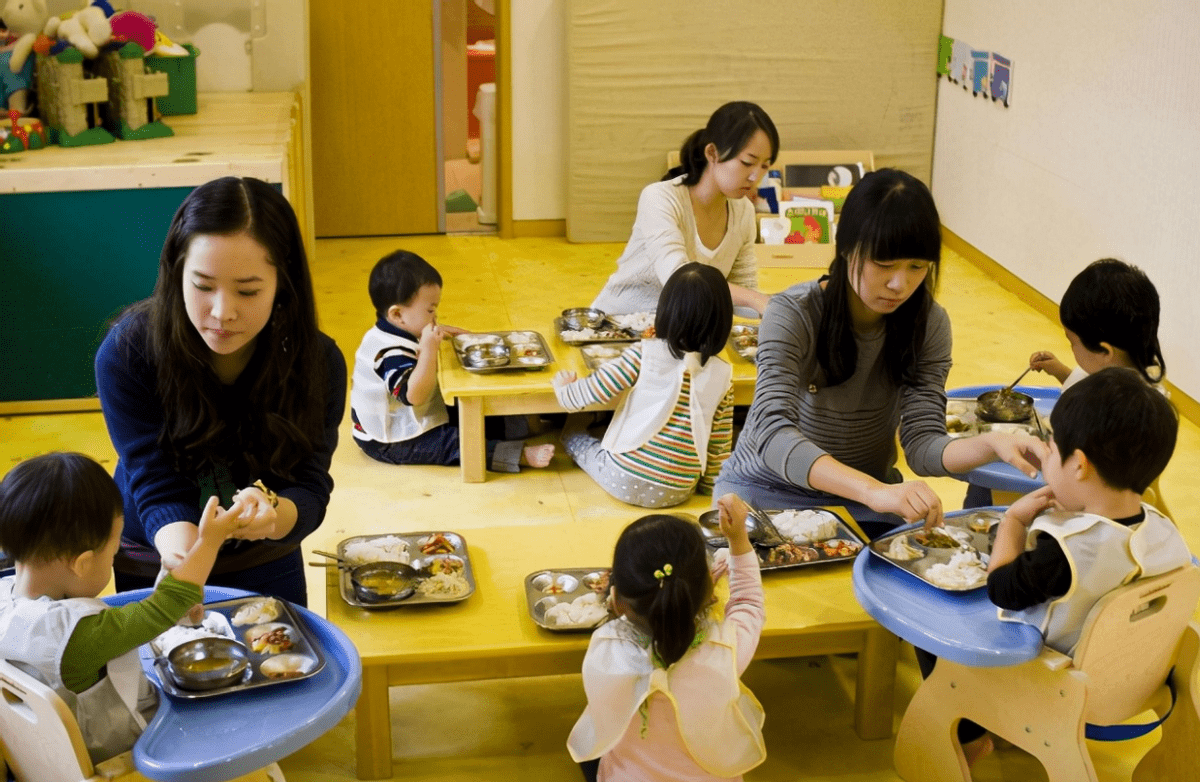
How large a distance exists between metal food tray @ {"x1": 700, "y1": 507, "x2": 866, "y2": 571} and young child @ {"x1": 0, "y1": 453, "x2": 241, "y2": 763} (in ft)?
3.57

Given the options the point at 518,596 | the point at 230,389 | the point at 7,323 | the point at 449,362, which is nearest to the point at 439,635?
the point at 518,596

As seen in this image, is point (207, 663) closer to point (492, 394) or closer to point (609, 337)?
point (492, 394)

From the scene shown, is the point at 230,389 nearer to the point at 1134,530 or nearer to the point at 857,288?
the point at 857,288

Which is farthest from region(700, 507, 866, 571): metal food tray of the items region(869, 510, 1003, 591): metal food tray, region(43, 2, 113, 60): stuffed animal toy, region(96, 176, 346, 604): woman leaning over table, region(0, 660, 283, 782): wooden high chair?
region(43, 2, 113, 60): stuffed animal toy

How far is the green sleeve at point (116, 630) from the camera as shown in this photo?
190cm

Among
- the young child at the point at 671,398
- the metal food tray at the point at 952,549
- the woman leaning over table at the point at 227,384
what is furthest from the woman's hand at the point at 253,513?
the young child at the point at 671,398

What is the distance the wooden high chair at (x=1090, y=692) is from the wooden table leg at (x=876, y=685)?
15 centimetres

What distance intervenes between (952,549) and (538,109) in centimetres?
455

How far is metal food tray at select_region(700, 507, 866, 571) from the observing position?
2.66m

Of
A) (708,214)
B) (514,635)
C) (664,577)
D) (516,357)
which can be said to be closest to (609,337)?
(516,357)

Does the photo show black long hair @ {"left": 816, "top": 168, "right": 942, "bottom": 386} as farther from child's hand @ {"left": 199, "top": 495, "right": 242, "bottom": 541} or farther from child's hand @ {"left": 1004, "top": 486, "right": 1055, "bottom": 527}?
child's hand @ {"left": 199, "top": 495, "right": 242, "bottom": 541}

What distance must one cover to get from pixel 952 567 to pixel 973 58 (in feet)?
14.8

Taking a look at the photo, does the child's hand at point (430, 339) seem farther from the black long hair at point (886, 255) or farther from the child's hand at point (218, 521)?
the child's hand at point (218, 521)

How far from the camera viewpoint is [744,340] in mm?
4277
